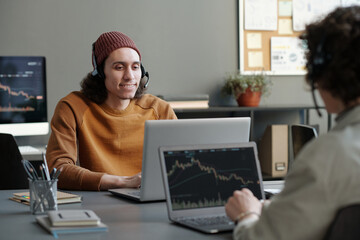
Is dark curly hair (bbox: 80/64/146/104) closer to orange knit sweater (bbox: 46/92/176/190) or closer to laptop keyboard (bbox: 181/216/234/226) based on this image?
orange knit sweater (bbox: 46/92/176/190)

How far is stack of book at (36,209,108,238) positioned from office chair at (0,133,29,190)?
120 cm

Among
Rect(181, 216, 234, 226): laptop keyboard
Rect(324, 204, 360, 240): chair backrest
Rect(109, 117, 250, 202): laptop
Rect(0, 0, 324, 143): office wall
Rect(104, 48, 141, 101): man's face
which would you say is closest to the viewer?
Rect(324, 204, 360, 240): chair backrest

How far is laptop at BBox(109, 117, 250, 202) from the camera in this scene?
62.2 inches

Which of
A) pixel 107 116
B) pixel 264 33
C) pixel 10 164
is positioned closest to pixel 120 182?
pixel 107 116

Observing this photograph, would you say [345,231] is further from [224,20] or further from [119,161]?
[224,20]

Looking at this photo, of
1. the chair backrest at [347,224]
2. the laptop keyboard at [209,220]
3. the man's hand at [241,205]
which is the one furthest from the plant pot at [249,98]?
the chair backrest at [347,224]

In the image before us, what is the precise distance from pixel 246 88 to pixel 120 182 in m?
2.10

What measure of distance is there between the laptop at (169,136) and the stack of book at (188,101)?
73.6 inches

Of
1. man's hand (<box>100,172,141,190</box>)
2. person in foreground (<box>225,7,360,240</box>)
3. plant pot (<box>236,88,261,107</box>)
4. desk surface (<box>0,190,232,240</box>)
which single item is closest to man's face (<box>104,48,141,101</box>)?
man's hand (<box>100,172,141,190</box>)

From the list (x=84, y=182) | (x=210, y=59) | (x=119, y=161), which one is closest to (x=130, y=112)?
(x=119, y=161)

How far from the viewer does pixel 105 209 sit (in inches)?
60.4

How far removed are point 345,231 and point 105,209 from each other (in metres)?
0.84

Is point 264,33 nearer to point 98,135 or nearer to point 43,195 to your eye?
point 98,135

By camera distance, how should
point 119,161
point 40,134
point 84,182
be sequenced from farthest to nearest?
1. point 40,134
2. point 119,161
3. point 84,182
